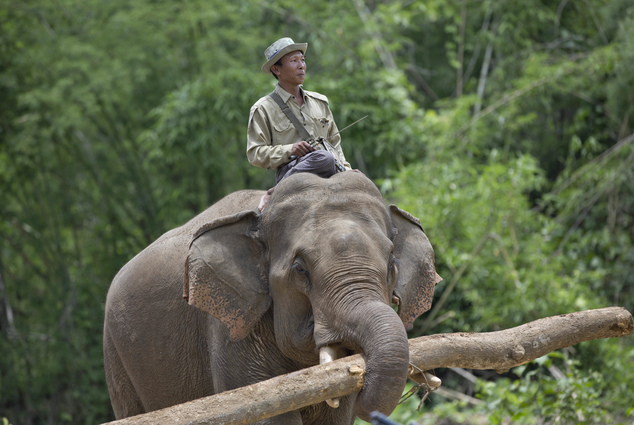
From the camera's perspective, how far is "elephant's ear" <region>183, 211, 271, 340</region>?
379cm

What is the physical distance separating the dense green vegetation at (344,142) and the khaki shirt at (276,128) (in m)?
4.31

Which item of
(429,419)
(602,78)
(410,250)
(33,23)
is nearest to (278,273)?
(410,250)

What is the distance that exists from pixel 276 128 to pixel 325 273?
1086mm

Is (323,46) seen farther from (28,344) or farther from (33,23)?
(28,344)

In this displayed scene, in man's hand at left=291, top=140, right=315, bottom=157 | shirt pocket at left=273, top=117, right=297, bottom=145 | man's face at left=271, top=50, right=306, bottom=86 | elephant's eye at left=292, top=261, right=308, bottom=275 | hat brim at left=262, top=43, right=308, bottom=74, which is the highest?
hat brim at left=262, top=43, right=308, bottom=74

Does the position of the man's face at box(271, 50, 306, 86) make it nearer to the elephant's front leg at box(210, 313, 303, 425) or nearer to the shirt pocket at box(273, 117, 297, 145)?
the shirt pocket at box(273, 117, 297, 145)

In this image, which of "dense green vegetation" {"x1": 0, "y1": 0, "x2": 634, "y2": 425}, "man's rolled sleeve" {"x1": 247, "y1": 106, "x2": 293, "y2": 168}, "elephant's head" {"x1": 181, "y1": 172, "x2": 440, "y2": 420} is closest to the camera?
"elephant's head" {"x1": 181, "y1": 172, "x2": 440, "y2": 420}

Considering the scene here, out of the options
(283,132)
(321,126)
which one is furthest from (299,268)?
(321,126)

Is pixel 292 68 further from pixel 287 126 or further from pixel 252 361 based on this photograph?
pixel 252 361

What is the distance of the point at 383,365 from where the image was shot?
2.97 m

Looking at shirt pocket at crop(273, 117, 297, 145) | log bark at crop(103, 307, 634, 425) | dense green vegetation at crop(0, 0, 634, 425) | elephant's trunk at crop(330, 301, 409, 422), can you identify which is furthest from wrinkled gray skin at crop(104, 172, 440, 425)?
dense green vegetation at crop(0, 0, 634, 425)

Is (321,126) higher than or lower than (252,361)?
higher

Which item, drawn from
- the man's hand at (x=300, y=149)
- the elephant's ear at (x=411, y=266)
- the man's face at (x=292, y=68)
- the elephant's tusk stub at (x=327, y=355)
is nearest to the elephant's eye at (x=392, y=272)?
the elephant's ear at (x=411, y=266)

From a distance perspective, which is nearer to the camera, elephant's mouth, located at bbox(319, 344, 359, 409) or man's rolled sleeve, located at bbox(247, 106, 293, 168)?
elephant's mouth, located at bbox(319, 344, 359, 409)
